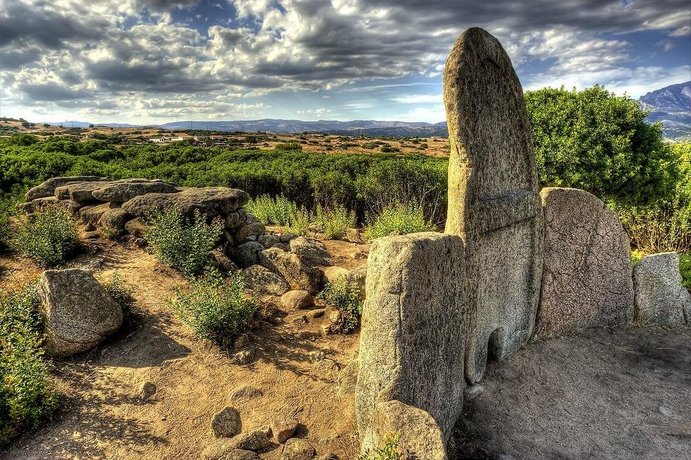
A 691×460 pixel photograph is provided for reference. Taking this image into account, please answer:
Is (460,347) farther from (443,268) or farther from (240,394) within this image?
(240,394)

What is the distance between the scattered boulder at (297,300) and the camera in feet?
23.2

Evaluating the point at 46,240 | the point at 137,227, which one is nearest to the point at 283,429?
the point at 137,227

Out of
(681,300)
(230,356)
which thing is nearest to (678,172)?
(681,300)

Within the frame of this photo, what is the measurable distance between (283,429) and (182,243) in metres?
4.33

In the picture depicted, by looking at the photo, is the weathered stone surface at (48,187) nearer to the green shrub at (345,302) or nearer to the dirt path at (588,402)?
the green shrub at (345,302)

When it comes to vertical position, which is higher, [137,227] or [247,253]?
[137,227]

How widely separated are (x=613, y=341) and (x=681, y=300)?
1.59 metres

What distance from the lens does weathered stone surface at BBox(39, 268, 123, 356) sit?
224 inches

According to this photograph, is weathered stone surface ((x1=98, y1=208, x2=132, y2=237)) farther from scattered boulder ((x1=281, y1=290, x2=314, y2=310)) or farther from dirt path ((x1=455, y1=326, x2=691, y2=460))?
dirt path ((x1=455, y1=326, x2=691, y2=460))

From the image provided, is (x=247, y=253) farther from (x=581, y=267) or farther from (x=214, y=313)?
(x=581, y=267)

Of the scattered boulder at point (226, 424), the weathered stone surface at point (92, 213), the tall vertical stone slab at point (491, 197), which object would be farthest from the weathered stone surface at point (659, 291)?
the weathered stone surface at point (92, 213)

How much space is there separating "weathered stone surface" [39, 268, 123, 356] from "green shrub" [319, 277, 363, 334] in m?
3.17

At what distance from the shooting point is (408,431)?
11.5 ft

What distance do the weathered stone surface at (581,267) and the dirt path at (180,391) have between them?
3.05m
